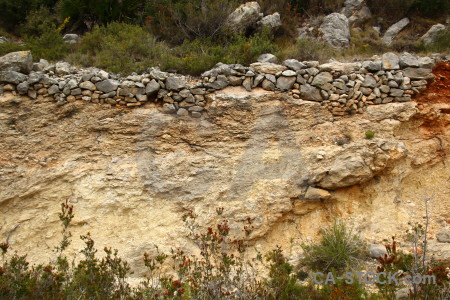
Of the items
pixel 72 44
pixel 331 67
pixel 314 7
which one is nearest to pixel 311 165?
pixel 331 67

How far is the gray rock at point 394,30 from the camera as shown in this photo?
29.9ft

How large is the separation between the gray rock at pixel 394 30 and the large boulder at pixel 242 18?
317 centimetres

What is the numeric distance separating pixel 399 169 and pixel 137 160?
415cm

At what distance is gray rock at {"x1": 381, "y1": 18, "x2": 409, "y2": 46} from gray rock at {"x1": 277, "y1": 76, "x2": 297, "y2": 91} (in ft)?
13.1

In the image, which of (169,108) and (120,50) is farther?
(120,50)

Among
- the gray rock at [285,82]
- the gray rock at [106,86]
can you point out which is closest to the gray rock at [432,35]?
the gray rock at [285,82]

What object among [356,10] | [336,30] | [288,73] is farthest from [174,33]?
[356,10]

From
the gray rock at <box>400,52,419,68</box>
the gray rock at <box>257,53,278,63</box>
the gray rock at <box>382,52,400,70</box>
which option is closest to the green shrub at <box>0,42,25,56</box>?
the gray rock at <box>257,53,278,63</box>

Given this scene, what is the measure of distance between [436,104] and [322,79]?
197 cm

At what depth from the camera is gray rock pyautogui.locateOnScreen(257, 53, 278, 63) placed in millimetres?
6840

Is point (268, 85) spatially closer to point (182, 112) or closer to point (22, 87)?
point (182, 112)

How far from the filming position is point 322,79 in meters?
6.31

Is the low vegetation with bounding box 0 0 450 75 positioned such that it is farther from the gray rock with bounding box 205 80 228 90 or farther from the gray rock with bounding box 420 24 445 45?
the gray rock with bounding box 205 80 228 90

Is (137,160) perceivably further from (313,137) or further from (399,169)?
(399,169)
